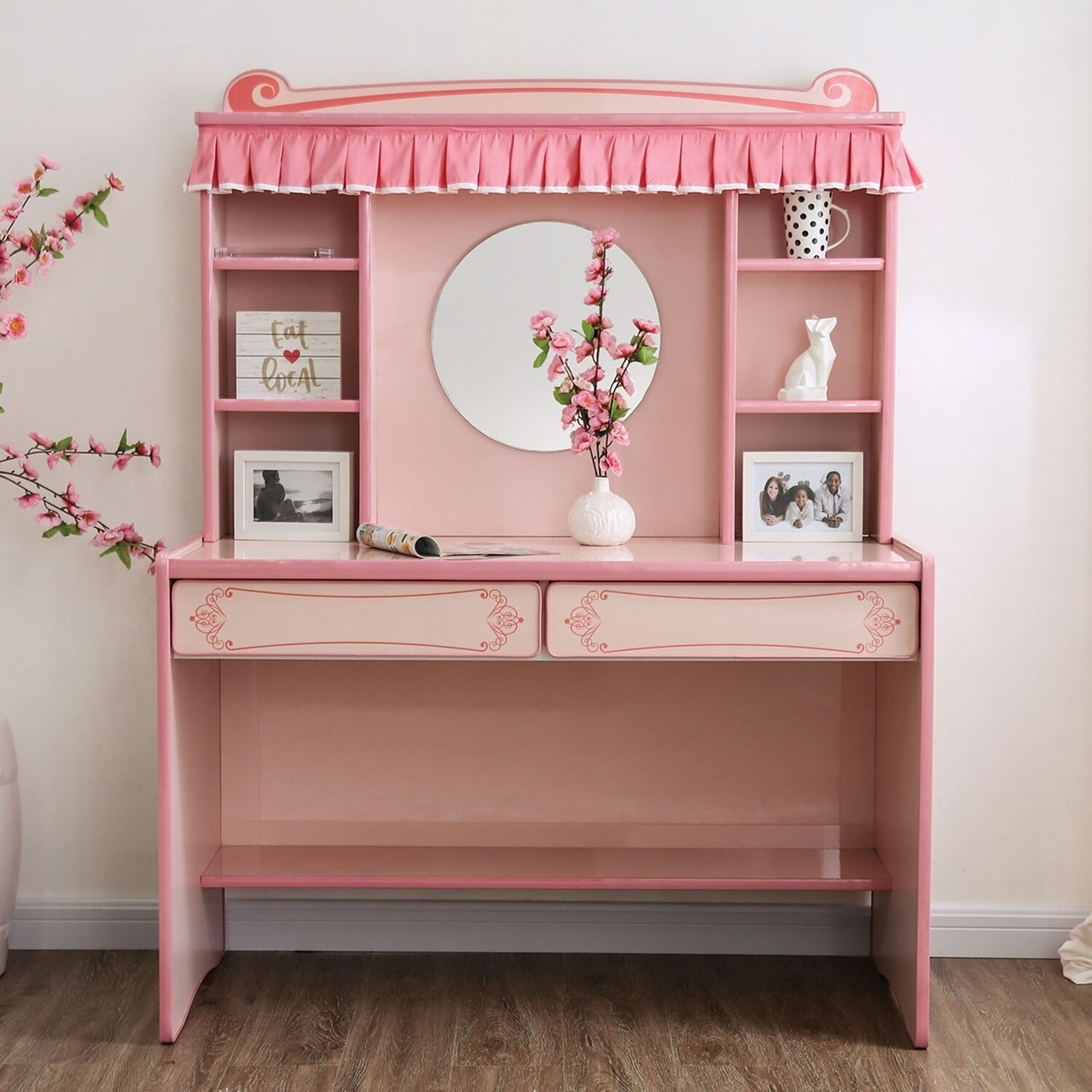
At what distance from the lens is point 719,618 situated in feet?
6.98

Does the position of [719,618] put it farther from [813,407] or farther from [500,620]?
[813,407]

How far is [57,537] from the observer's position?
2.61 metres

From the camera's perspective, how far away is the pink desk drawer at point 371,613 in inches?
83.8

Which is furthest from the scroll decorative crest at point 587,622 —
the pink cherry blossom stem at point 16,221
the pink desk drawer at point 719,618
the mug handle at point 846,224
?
the pink cherry blossom stem at point 16,221

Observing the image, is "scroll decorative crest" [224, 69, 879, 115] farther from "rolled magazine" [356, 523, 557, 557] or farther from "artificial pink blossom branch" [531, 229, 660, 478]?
"rolled magazine" [356, 523, 557, 557]

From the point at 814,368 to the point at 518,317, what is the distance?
0.67m

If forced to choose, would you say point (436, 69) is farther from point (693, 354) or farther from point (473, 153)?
point (693, 354)

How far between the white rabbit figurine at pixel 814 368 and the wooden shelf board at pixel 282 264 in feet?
3.22

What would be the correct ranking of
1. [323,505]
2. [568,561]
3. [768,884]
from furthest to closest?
[323,505] → [768,884] → [568,561]

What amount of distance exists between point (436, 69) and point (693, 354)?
86cm

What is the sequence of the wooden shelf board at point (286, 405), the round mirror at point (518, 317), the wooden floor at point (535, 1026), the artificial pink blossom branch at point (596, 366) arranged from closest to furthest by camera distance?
the wooden floor at point (535, 1026), the artificial pink blossom branch at point (596, 366), the wooden shelf board at point (286, 405), the round mirror at point (518, 317)

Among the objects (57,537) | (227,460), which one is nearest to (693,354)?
(227,460)

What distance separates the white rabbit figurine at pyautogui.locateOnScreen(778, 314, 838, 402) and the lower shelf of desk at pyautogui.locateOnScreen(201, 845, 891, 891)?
A: 1.02 metres

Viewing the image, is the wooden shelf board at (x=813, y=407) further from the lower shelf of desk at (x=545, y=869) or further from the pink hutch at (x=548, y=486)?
the lower shelf of desk at (x=545, y=869)
